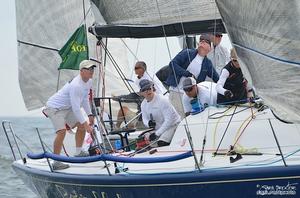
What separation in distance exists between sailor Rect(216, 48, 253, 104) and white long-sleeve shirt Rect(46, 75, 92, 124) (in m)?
1.51

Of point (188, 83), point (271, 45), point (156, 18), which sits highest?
point (156, 18)

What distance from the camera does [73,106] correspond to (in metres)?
8.77

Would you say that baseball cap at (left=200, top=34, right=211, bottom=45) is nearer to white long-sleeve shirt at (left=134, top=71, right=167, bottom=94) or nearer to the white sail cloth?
the white sail cloth

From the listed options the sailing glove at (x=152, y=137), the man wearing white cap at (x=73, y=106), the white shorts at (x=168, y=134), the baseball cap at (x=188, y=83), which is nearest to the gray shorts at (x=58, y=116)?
the man wearing white cap at (x=73, y=106)

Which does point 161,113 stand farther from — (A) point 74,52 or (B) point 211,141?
(A) point 74,52

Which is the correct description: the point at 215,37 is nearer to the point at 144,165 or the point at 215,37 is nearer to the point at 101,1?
the point at 101,1

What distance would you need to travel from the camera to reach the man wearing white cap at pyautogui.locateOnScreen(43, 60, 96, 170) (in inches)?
343

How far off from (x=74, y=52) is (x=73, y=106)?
1.98m

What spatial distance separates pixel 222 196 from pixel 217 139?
1100 millimetres

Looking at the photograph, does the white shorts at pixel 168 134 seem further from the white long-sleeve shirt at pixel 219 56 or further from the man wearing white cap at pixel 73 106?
the white long-sleeve shirt at pixel 219 56

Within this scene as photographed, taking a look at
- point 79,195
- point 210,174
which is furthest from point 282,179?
point 79,195

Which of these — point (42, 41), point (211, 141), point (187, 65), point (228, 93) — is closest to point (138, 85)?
point (187, 65)

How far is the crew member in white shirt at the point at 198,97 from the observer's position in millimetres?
8242

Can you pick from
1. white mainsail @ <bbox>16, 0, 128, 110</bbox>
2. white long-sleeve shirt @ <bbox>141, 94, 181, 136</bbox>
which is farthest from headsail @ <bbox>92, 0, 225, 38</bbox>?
white mainsail @ <bbox>16, 0, 128, 110</bbox>
